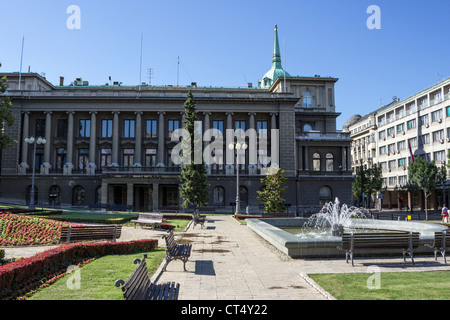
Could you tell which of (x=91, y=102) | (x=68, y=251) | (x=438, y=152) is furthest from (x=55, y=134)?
(x=438, y=152)

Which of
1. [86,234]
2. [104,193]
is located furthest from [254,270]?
[104,193]

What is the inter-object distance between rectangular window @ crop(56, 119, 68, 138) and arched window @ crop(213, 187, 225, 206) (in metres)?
25.6

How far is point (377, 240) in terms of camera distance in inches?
432

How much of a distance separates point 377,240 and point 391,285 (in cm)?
306

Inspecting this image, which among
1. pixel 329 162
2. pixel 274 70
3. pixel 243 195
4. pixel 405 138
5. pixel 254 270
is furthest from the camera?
pixel 405 138

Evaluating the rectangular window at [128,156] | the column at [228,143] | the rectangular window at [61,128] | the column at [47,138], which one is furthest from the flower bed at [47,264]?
the rectangular window at [61,128]

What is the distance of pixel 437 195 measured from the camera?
59594 mm

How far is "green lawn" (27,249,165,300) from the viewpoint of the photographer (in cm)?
710

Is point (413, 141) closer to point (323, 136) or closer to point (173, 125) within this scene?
point (323, 136)

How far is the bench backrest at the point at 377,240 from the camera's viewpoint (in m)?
10.8

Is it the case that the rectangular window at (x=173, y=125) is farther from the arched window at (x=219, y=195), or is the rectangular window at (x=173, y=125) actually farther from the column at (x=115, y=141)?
the arched window at (x=219, y=195)

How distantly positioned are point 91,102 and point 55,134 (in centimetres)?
793

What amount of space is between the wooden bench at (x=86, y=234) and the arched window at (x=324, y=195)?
1633 inches
